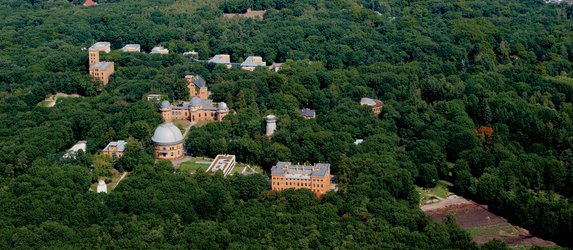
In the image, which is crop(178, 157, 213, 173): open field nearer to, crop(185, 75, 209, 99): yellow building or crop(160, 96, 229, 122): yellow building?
crop(160, 96, 229, 122): yellow building

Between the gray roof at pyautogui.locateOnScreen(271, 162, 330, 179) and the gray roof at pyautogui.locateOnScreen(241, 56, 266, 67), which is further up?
the gray roof at pyautogui.locateOnScreen(271, 162, 330, 179)

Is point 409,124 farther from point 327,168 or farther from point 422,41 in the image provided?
point 422,41

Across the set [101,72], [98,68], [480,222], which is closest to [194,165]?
[480,222]

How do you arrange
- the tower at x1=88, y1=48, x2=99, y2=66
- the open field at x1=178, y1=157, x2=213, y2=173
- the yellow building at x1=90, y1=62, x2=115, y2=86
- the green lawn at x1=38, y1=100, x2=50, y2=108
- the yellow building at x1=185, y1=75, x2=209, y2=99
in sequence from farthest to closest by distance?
the tower at x1=88, y1=48, x2=99, y2=66, the yellow building at x1=90, y1=62, x2=115, y2=86, the yellow building at x1=185, y1=75, x2=209, y2=99, the green lawn at x1=38, y1=100, x2=50, y2=108, the open field at x1=178, y1=157, x2=213, y2=173

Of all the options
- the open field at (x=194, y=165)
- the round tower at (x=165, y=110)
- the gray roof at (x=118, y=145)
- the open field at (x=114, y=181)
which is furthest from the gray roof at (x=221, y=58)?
the open field at (x=114, y=181)

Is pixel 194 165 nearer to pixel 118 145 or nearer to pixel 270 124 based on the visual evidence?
pixel 118 145

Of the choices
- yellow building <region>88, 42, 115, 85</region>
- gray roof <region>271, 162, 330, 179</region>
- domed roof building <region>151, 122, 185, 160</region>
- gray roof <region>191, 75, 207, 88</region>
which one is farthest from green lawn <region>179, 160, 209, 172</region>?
yellow building <region>88, 42, 115, 85</region>

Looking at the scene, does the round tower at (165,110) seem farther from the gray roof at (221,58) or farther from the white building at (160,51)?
the white building at (160,51)
